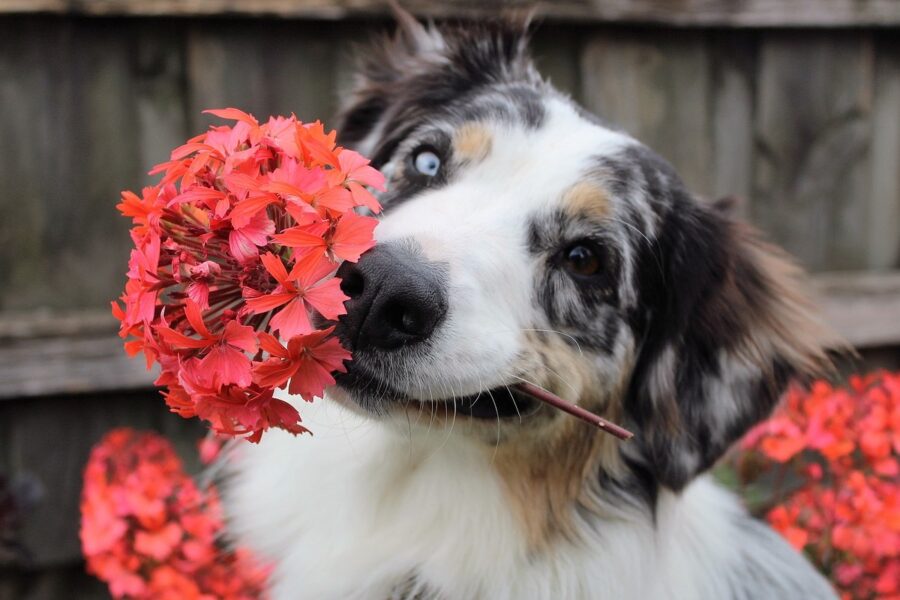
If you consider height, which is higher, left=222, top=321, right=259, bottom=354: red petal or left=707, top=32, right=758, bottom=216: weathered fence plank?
left=222, top=321, right=259, bottom=354: red petal

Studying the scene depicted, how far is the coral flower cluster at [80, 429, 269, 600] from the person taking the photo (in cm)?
274

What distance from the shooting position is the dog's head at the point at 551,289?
5.85 ft

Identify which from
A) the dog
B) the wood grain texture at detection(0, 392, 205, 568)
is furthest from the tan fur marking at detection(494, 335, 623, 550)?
the wood grain texture at detection(0, 392, 205, 568)

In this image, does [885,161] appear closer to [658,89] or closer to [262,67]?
[658,89]

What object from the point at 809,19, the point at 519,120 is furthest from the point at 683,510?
the point at 809,19

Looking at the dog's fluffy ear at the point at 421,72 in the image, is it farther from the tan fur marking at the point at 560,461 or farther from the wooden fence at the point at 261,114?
the tan fur marking at the point at 560,461

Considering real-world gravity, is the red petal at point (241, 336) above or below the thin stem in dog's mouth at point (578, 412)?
above

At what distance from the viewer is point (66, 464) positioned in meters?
3.84

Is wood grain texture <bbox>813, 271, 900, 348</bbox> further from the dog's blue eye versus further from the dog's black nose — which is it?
the dog's black nose

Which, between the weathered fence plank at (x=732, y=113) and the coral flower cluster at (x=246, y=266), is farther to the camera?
the weathered fence plank at (x=732, y=113)

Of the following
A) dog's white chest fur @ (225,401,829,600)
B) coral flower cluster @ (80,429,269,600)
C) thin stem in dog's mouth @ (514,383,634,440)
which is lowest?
coral flower cluster @ (80,429,269,600)

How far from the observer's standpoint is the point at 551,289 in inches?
86.1

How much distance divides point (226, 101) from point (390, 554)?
2.21m

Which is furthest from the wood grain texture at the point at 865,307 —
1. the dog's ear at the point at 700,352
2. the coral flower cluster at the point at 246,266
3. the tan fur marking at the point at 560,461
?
the coral flower cluster at the point at 246,266
